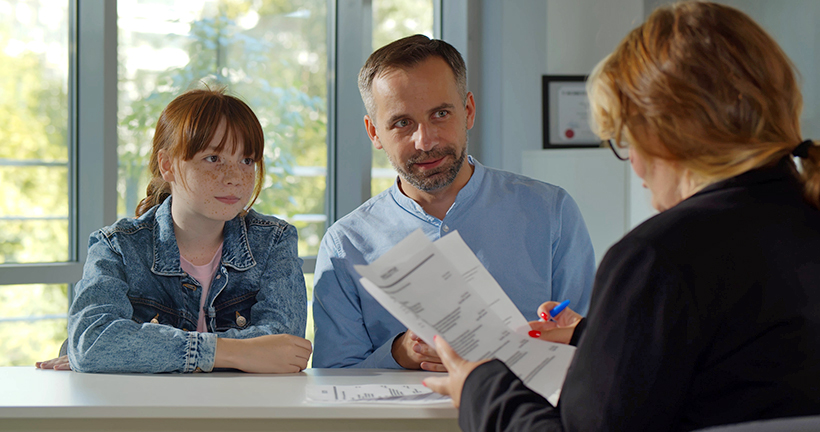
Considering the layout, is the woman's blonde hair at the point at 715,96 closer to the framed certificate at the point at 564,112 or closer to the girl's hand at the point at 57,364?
the girl's hand at the point at 57,364

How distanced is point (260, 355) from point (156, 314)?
1.16 ft

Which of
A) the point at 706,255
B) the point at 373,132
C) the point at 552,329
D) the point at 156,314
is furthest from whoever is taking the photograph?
the point at 373,132

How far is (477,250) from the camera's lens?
1.58 meters

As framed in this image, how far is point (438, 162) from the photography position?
1578 mm

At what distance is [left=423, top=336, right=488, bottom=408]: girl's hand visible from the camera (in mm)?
863

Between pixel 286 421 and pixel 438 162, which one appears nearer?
pixel 286 421

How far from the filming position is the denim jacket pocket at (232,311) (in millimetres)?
1431

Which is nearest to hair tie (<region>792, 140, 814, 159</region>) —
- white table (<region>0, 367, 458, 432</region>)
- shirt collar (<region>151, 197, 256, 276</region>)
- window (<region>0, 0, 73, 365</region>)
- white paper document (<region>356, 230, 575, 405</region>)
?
white paper document (<region>356, 230, 575, 405</region>)

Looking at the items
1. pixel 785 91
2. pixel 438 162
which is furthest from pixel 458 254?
pixel 438 162

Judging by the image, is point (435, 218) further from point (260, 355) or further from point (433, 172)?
point (260, 355)

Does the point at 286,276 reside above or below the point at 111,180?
below

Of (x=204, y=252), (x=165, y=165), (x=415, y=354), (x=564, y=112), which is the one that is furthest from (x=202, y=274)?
(x=564, y=112)

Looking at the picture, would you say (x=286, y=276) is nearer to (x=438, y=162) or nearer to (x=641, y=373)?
(x=438, y=162)

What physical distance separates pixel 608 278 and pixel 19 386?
1034 mm
